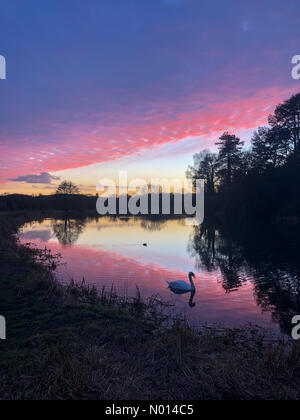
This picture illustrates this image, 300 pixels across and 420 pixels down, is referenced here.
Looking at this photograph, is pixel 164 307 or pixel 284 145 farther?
pixel 284 145

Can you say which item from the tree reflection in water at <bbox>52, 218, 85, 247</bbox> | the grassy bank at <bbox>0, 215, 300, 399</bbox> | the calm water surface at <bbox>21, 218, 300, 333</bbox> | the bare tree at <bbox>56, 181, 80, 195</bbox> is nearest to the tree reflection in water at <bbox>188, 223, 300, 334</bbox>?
the calm water surface at <bbox>21, 218, 300, 333</bbox>

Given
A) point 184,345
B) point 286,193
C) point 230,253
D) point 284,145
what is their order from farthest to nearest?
point 284,145, point 286,193, point 230,253, point 184,345

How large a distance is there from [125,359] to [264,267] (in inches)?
555

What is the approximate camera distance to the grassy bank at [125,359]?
462 centimetres

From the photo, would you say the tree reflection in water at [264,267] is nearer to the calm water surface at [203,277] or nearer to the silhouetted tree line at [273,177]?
the calm water surface at [203,277]

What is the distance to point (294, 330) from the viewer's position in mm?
8477

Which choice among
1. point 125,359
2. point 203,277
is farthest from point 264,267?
point 125,359

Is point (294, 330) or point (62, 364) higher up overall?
point (62, 364)

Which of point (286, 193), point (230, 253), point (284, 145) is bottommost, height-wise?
point (230, 253)

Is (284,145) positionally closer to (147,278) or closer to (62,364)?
(147,278)

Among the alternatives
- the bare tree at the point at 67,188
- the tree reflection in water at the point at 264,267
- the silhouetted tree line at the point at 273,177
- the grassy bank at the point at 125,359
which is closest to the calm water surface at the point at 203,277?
→ the tree reflection in water at the point at 264,267

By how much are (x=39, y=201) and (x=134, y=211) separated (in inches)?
1282
